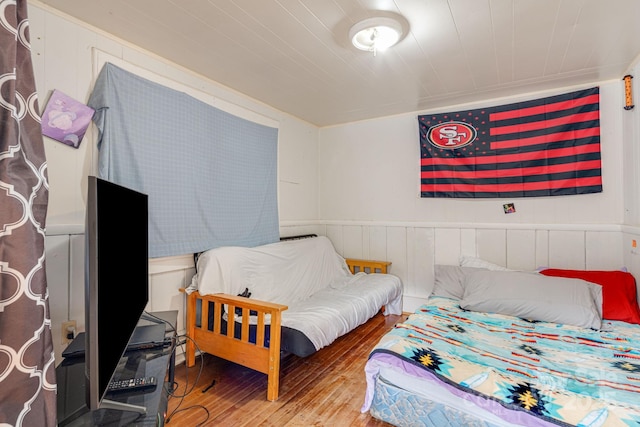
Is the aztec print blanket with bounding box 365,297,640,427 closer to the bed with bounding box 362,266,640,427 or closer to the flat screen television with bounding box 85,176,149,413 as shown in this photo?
the bed with bounding box 362,266,640,427

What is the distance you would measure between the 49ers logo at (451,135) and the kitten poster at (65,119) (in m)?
2.93

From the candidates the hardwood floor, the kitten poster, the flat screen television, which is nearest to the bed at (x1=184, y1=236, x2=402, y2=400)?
the hardwood floor

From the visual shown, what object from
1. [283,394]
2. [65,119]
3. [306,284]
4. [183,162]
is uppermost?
[65,119]

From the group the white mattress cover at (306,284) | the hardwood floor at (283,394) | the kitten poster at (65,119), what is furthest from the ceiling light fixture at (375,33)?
the hardwood floor at (283,394)

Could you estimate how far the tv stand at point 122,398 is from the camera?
98cm

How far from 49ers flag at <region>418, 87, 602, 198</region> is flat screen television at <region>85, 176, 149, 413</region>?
2.83 metres

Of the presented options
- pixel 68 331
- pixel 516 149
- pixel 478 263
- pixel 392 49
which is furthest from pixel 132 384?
pixel 516 149

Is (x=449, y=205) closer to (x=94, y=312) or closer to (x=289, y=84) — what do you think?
(x=289, y=84)

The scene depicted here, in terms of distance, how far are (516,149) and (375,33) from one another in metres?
1.88

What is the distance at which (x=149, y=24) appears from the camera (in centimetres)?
186

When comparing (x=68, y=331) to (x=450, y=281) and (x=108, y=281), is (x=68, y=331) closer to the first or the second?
(x=108, y=281)

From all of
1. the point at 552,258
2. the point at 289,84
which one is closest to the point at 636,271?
the point at 552,258

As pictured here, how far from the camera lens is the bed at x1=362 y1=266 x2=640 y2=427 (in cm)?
137

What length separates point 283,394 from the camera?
6.57ft
